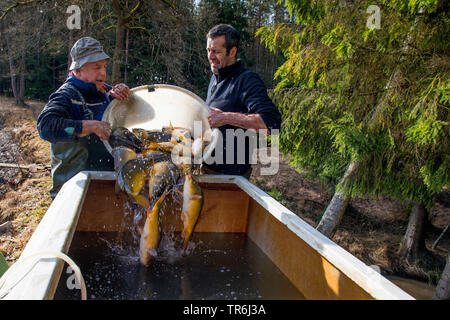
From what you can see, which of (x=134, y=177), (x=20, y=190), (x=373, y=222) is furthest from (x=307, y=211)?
(x=134, y=177)

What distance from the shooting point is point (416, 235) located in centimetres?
827

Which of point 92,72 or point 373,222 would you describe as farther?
point 373,222

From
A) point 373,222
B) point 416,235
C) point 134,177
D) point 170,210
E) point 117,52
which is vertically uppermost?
point 117,52


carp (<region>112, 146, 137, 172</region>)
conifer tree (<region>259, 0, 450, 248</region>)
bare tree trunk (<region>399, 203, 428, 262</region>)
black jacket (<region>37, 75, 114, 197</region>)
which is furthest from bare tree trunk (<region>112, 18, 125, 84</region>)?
bare tree trunk (<region>399, 203, 428, 262</region>)

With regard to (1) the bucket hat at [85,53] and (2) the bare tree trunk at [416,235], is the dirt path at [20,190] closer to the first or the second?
(1) the bucket hat at [85,53]

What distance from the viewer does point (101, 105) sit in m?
3.20

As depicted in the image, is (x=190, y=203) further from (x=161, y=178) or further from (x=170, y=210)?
(x=170, y=210)

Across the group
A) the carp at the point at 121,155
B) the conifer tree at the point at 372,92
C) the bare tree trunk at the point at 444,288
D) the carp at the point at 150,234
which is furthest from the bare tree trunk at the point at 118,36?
the bare tree trunk at the point at 444,288

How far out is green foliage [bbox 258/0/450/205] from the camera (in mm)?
4344

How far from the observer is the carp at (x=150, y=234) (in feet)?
7.40

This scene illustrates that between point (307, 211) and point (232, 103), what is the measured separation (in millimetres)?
7730

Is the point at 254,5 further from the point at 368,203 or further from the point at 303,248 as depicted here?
the point at 303,248

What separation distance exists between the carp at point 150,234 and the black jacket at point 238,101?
112cm
